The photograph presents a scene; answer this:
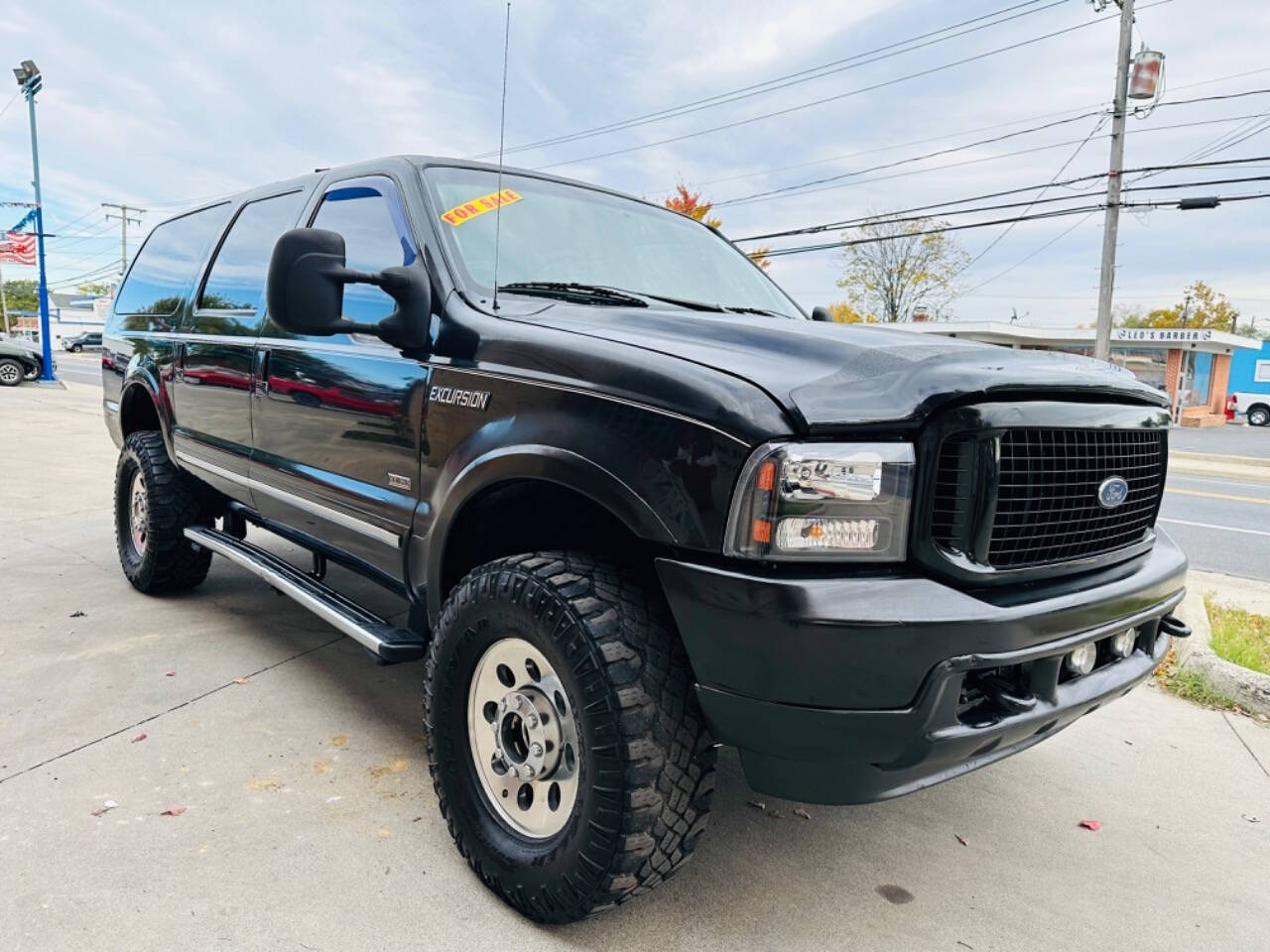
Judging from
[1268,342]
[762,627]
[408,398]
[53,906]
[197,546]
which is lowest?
[53,906]

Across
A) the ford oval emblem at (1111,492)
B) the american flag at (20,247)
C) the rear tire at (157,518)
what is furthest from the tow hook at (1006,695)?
the american flag at (20,247)

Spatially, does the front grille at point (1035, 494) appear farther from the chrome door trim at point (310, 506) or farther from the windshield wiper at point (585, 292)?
the chrome door trim at point (310, 506)

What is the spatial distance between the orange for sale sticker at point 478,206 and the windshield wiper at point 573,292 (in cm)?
30

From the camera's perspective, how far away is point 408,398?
2.67m

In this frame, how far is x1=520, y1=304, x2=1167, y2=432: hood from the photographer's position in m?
1.81

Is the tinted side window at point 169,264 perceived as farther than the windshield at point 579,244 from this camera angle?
Yes

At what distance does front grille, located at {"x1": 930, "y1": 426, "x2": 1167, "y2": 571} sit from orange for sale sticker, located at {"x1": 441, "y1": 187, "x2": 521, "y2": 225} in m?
1.72

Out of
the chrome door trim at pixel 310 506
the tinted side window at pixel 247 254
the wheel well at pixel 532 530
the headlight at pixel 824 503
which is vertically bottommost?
the chrome door trim at pixel 310 506

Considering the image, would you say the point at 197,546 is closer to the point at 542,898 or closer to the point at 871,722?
the point at 542,898

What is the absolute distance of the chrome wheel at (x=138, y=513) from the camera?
4.57m

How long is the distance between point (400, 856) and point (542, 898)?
0.54 meters

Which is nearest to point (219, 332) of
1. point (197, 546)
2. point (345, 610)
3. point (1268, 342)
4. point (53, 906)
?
point (197, 546)

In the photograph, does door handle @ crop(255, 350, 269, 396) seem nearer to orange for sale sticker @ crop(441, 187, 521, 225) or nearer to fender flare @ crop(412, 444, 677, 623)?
orange for sale sticker @ crop(441, 187, 521, 225)

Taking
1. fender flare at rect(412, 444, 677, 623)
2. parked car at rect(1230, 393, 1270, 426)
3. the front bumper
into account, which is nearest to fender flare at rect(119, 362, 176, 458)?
fender flare at rect(412, 444, 677, 623)
